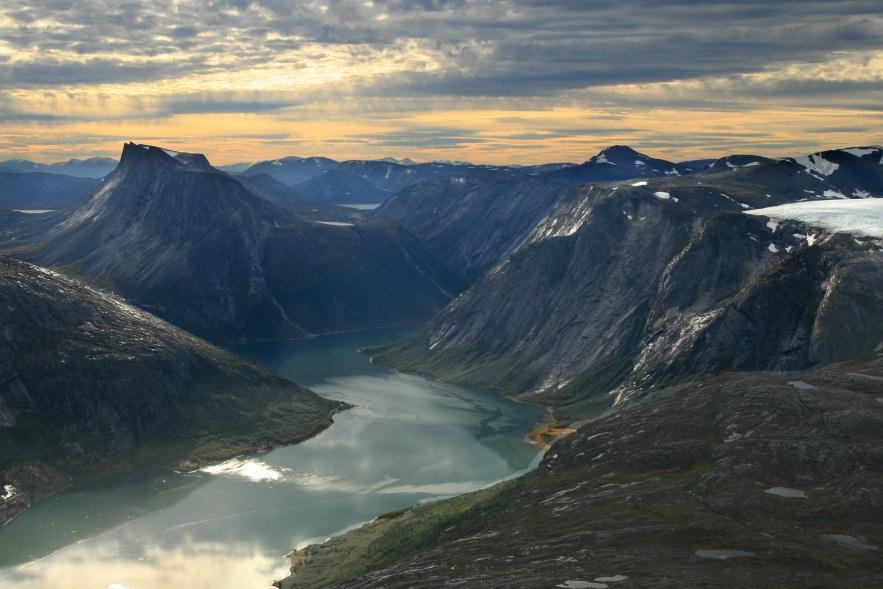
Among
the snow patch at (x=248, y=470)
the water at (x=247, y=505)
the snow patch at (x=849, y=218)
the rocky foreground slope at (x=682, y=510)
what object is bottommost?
the snow patch at (x=248, y=470)

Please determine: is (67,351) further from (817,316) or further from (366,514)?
(817,316)

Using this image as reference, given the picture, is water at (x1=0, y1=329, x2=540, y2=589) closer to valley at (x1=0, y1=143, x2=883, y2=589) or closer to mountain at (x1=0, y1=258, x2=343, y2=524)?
valley at (x1=0, y1=143, x2=883, y2=589)

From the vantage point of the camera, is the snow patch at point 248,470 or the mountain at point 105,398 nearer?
the snow patch at point 248,470

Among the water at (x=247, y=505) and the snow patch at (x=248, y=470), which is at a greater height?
the water at (x=247, y=505)

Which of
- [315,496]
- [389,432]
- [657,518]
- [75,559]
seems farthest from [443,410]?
[657,518]

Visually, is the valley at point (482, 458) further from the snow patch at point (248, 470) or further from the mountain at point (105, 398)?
the snow patch at point (248, 470)

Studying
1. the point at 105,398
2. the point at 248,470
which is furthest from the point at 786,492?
the point at 105,398

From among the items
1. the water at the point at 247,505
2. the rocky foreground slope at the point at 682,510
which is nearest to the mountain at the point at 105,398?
the water at the point at 247,505
